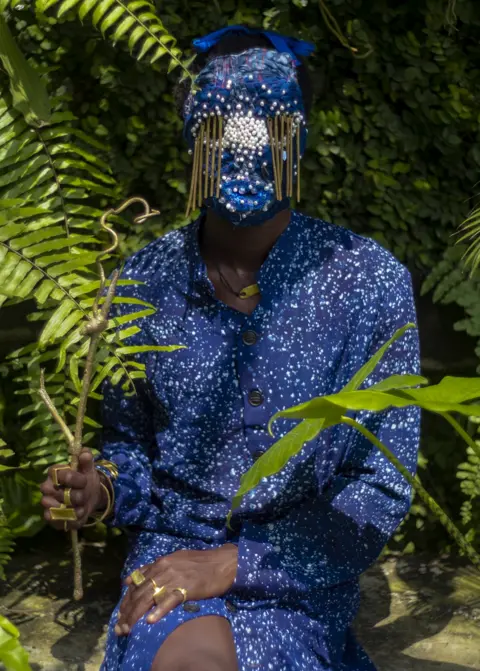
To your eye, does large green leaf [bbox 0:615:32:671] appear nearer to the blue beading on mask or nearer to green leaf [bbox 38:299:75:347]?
green leaf [bbox 38:299:75:347]

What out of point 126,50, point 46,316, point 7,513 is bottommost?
point 7,513

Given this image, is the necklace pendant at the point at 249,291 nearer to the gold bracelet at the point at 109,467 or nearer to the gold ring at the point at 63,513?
the gold bracelet at the point at 109,467

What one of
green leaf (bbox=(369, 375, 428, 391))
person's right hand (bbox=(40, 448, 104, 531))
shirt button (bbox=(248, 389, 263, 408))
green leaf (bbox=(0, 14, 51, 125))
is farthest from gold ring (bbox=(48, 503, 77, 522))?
green leaf (bbox=(0, 14, 51, 125))

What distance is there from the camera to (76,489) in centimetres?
211

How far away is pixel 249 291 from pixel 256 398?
0.25 m

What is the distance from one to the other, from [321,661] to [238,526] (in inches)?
13.9

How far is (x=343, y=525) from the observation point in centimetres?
227

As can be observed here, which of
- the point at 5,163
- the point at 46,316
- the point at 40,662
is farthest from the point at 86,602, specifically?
the point at 5,163

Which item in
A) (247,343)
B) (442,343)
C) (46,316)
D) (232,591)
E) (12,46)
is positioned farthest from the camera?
(442,343)

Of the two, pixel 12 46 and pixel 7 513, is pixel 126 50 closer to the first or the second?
pixel 12 46

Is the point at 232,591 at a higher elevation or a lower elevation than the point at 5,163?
lower

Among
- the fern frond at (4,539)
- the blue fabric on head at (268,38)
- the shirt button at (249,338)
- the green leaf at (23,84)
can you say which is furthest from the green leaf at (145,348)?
the fern frond at (4,539)

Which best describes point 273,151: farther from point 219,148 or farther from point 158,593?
point 158,593

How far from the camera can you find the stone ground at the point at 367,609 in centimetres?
297
